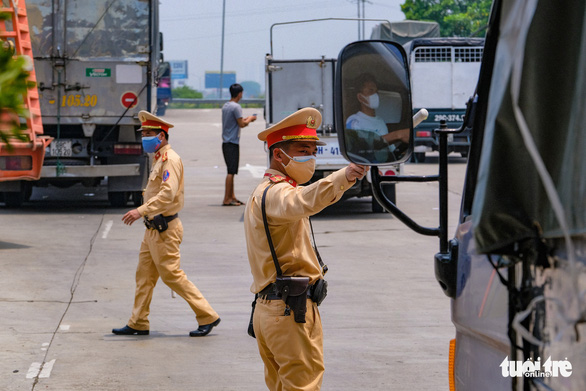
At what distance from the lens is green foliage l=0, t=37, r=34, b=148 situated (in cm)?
150

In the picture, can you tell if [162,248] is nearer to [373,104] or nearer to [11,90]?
[373,104]

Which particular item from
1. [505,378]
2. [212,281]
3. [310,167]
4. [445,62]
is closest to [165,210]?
[212,281]

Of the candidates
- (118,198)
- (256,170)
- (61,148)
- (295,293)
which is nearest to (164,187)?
(295,293)

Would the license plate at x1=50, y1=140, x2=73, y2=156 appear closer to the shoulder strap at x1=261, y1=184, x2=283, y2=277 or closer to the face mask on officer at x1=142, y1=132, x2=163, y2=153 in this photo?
the face mask on officer at x1=142, y1=132, x2=163, y2=153

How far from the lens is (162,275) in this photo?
709 cm

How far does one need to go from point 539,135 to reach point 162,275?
17.9ft

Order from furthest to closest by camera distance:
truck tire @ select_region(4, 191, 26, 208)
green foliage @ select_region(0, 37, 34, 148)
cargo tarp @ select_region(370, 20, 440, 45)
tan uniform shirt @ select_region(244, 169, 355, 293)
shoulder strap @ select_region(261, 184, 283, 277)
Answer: cargo tarp @ select_region(370, 20, 440, 45) → truck tire @ select_region(4, 191, 26, 208) → shoulder strap @ select_region(261, 184, 283, 277) → tan uniform shirt @ select_region(244, 169, 355, 293) → green foliage @ select_region(0, 37, 34, 148)

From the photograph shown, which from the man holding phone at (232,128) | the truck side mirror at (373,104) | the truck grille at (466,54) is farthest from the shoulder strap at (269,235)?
the truck grille at (466,54)

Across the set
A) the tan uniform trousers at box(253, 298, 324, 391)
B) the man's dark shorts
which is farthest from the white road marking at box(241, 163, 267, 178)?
the tan uniform trousers at box(253, 298, 324, 391)

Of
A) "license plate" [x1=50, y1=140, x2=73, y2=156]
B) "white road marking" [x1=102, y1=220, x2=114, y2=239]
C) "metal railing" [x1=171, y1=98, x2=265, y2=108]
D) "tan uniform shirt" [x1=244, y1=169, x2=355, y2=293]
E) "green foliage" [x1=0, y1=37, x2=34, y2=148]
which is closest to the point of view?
"green foliage" [x1=0, y1=37, x2=34, y2=148]

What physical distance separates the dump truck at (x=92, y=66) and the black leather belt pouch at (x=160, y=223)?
690cm

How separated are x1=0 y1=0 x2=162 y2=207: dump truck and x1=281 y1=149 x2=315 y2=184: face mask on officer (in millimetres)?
9804

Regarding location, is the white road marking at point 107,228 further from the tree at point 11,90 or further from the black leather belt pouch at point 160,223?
the tree at point 11,90

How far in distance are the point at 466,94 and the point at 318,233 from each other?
12.4 metres
